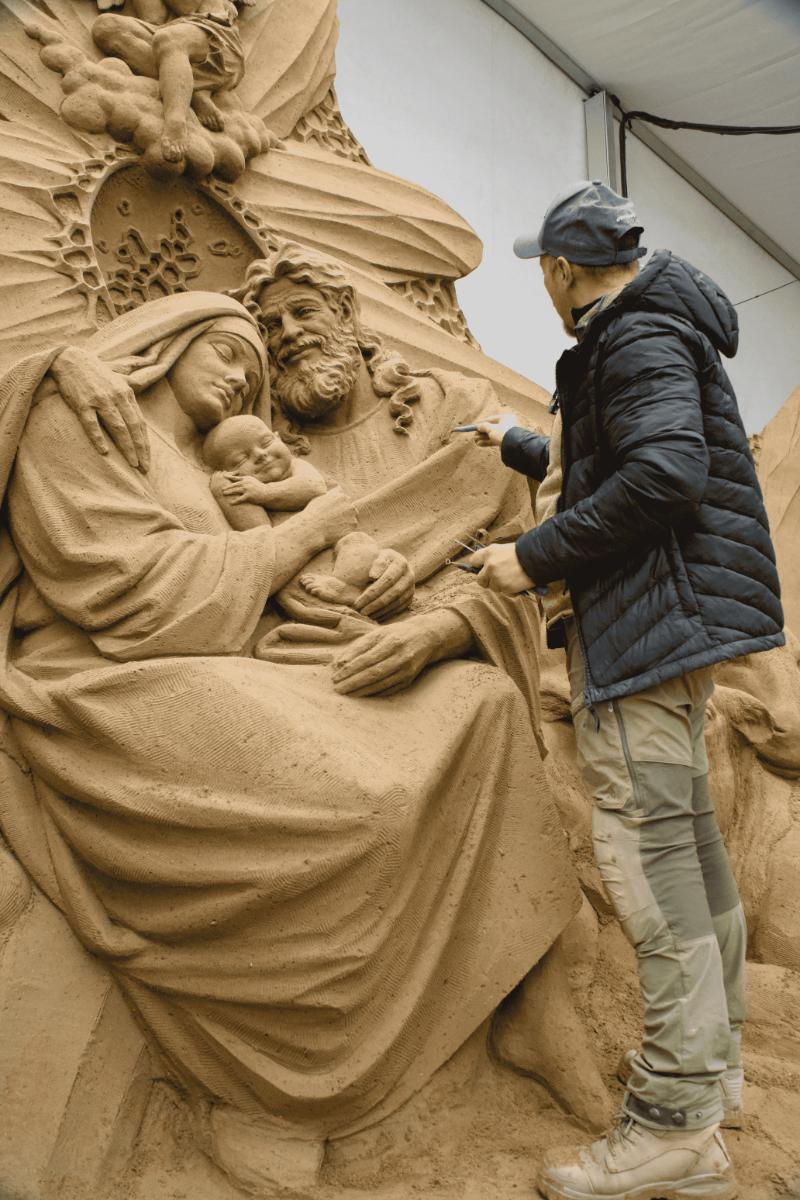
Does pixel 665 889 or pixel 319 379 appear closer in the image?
pixel 665 889

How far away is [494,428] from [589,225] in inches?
27.3

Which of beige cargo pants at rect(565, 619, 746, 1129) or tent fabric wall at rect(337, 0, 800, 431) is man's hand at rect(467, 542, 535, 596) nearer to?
beige cargo pants at rect(565, 619, 746, 1129)

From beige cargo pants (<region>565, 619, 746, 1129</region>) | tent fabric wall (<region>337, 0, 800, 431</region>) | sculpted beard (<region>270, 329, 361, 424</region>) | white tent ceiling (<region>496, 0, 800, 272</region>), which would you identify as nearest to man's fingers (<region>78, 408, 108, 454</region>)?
sculpted beard (<region>270, 329, 361, 424</region>)

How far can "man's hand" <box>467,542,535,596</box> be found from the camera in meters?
2.91

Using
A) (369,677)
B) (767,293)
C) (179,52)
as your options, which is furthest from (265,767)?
(767,293)

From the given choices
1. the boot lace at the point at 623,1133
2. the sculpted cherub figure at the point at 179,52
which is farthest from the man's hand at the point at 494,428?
the boot lace at the point at 623,1133

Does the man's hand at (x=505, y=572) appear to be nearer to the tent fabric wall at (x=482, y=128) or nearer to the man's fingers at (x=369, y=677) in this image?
the man's fingers at (x=369, y=677)

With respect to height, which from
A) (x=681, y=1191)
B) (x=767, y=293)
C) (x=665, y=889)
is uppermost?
(x=767, y=293)

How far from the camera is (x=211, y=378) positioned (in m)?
3.54

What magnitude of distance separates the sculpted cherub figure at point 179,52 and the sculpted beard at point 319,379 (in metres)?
0.80

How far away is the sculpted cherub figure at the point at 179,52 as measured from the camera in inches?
163

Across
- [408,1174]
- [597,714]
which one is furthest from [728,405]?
[408,1174]

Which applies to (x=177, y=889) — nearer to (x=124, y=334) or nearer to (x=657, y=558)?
(x=657, y=558)

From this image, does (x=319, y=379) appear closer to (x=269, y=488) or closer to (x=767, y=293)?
(x=269, y=488)
